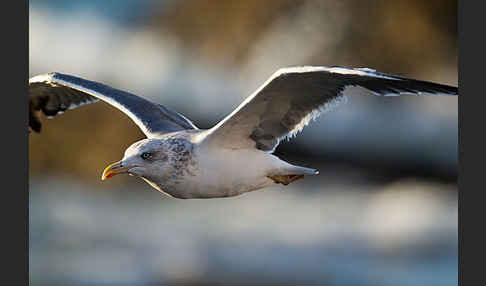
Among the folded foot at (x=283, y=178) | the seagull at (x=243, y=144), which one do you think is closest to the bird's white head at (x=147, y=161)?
the seagull at (x=243, y=144)

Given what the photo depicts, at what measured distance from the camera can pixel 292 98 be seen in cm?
267

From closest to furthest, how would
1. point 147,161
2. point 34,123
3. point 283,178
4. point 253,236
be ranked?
1. point 147,161
2. point 283,178
3. point 34,123
4. point 253,236

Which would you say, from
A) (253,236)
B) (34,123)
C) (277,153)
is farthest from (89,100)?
(253,236)

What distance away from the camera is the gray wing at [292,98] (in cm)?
243

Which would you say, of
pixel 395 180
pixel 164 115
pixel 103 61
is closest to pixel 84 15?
pixel 103 61

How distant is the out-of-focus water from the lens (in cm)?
616

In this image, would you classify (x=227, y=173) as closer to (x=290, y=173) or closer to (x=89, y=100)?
(x=290, y=173)

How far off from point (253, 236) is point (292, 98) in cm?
412

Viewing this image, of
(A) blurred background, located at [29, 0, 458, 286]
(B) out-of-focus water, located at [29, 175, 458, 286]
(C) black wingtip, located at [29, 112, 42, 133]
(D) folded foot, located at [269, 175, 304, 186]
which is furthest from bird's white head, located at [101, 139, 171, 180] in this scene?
(B) out-of-focus water, located at [29, 175, 458, 286]

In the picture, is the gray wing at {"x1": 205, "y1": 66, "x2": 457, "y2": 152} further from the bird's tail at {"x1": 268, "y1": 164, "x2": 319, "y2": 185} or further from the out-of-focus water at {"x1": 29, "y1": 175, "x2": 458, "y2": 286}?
the out-of-focus water at {"x1": 29, "y1": 175, "x2": 458, "y2": 286}

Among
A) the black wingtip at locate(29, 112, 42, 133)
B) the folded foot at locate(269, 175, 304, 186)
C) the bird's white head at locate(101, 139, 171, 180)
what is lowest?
the folded foot at locate(269, 175, 304, 186)

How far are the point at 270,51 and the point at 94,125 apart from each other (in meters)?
1.68

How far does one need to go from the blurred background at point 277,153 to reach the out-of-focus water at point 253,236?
0.01m

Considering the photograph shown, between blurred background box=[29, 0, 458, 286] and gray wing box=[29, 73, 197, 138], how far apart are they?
244 centimetres
